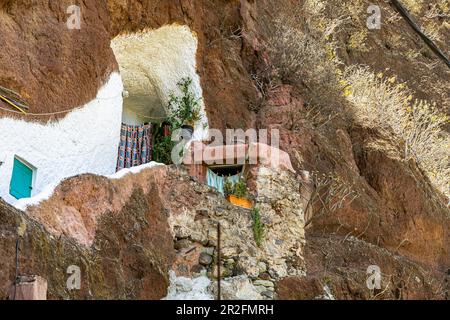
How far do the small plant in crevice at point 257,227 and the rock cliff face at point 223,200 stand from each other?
5.8 inches

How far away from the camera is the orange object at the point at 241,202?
524 inches

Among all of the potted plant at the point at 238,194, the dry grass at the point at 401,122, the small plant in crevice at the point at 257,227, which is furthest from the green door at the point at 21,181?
the dry grass at the point at 401,122

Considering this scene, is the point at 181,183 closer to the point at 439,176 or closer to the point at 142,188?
the point at 142,188

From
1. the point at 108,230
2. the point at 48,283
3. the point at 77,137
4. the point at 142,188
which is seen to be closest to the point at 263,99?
the point at 77,137

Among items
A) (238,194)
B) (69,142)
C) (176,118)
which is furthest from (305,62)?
(69,142)

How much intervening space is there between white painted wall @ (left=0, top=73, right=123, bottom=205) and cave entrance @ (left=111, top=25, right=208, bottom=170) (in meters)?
1.31

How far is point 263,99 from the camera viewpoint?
18.0m

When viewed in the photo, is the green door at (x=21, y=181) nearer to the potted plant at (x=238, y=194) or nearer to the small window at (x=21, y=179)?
the small window at (x=21, y=179)

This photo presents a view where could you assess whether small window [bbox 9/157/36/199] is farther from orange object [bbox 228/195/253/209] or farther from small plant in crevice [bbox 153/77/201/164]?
small plant in crevice [bbox 153/77/201/164]

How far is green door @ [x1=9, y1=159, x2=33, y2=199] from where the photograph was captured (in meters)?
12.1

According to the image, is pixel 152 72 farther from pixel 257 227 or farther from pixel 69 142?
pixel 257 227

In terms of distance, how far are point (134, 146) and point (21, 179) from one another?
455cm

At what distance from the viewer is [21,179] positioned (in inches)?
485

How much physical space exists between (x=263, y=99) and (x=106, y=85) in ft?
13.8
